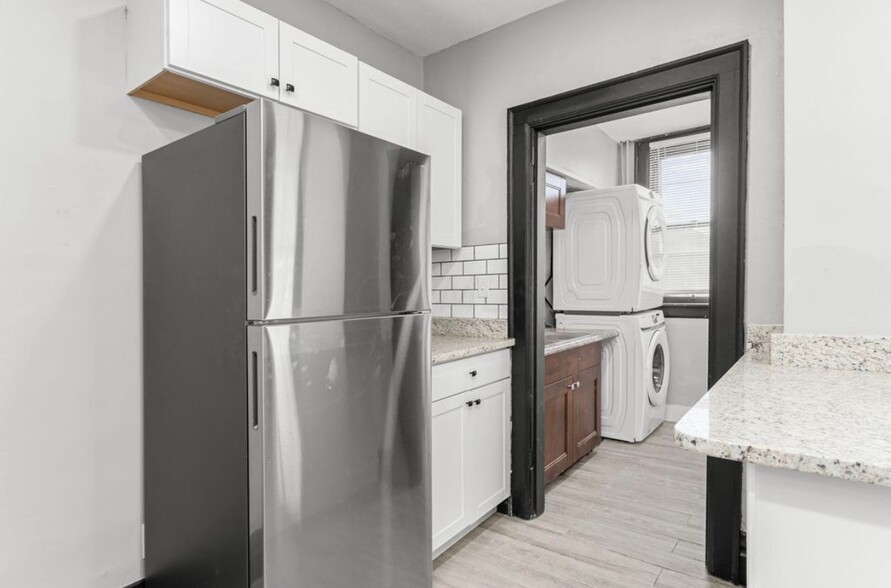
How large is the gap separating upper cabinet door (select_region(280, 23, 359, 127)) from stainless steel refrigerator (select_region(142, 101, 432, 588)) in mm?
462

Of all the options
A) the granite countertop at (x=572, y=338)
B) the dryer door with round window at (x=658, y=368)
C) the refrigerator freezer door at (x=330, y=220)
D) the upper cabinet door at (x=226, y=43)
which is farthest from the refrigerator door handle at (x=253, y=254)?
the dryer door with round window at (x=658, y=368)

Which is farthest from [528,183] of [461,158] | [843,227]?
[843,227]

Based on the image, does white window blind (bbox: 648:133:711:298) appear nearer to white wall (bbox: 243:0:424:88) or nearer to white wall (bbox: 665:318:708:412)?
white wall (bbox: 665:318:708:412)

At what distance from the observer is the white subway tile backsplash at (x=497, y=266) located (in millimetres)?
2543

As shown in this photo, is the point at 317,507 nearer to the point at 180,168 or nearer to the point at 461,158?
the point at 180,168

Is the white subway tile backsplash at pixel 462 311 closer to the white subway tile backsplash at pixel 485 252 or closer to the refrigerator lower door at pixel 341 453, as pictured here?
the white subway tile backsplash at pixel 485 252

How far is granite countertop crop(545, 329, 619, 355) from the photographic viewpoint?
284cm

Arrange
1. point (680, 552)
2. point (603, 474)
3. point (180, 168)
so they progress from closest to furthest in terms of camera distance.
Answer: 1. point (180, 168)
2. point (680, 552)
3. point (603, 474)

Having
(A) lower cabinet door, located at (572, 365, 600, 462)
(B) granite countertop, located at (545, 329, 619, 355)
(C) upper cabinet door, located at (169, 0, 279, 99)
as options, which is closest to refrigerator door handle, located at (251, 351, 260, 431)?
(C) upper cabinet door, located at (169, 0, 279, 99)

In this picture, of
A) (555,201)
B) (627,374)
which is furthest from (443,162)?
(627,374)

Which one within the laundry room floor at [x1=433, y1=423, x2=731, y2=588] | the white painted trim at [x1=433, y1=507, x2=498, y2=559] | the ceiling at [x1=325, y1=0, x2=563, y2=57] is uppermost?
the ceiling at [x1=325, y1=0, x2=563, y2=57]

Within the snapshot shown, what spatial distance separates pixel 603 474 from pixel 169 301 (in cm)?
267

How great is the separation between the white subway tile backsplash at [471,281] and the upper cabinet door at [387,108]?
0.67m

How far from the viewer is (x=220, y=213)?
1381 mm
